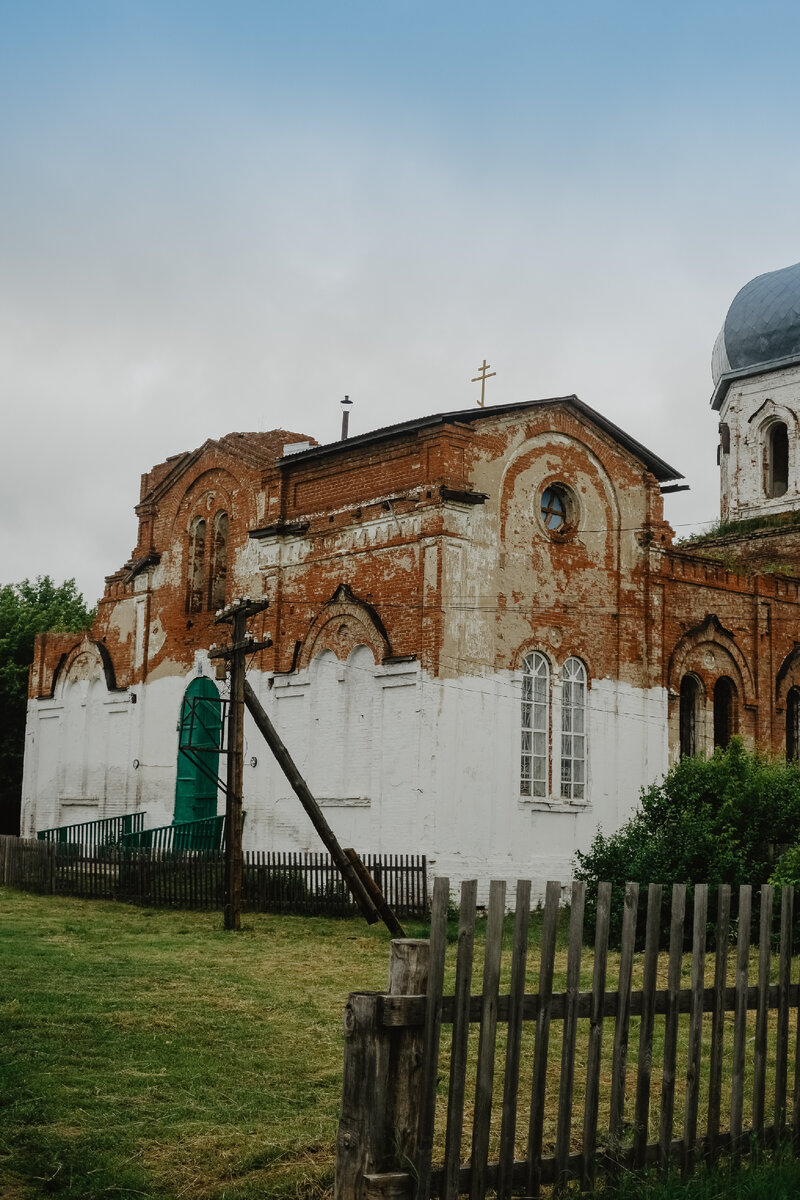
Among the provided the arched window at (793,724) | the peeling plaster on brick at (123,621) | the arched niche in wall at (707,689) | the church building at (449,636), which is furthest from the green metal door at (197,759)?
the arched window at (793,724)

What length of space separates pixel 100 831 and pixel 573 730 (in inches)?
400

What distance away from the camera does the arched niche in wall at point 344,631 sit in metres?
21.9

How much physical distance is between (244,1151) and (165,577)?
22.3 meters

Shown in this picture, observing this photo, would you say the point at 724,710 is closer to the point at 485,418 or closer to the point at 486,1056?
the point at 485,418

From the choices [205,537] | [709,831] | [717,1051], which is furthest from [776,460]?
[717,1051]

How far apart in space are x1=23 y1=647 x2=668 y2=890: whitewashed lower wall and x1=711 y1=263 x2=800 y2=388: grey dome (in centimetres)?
1161

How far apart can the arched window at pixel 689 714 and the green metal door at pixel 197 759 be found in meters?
9.11

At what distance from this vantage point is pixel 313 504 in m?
24.2

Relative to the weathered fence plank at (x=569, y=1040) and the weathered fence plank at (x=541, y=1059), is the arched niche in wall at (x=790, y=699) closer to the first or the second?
the weathered fence plank at (x=569, y=1040)

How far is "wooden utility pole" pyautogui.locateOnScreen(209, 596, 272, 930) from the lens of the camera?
18.3 meters

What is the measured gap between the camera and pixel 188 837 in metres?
24.7

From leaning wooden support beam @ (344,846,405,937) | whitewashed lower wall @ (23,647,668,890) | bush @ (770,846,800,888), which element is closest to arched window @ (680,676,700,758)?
whitewashed lower wall @ (23,647,668,890)

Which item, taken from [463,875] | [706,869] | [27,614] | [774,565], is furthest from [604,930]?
[27,614]

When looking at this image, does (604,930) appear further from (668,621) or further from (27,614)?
(27,614)
